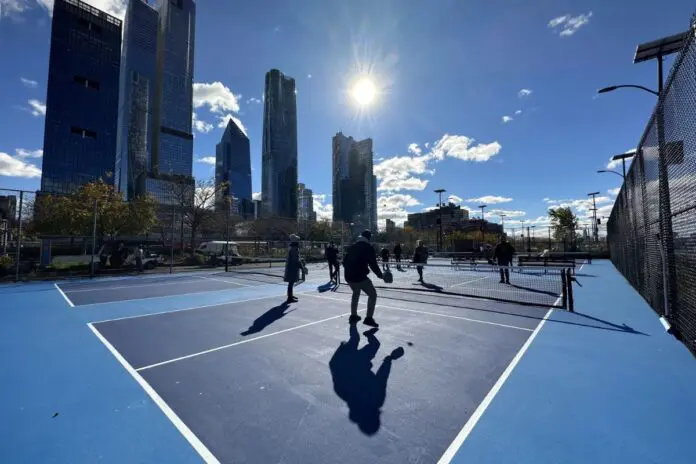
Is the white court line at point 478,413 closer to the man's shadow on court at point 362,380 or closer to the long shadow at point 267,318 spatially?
the man's shadow on court at point 362,380

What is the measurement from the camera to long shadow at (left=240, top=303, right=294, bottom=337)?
6258 mm

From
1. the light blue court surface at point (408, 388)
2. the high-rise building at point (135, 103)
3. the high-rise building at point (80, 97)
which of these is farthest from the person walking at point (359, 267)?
the high-rise building at point (135, 103)

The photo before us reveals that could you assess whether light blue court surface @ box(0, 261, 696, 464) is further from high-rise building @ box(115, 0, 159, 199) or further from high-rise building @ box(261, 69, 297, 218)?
high-rise building @ box(261, 69, 297, 218)

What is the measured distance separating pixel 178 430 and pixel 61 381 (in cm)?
238

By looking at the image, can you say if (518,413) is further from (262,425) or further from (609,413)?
(262,425)

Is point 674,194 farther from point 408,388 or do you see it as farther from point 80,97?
point 80,97

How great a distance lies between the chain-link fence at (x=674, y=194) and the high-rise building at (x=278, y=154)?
16745cm

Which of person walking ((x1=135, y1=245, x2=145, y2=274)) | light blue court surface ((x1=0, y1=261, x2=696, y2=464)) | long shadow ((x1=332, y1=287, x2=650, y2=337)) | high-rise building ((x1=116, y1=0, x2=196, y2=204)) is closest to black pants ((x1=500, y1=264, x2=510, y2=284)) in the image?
long shadow ((x1=332, y1=287, x2=650, y2=337))

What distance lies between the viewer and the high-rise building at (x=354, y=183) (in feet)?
406

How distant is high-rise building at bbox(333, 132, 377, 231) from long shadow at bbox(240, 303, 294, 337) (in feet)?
370

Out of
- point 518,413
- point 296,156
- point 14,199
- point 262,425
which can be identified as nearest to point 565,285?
point 518,413

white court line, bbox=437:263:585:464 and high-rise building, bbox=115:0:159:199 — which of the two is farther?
high-rise building, bbox=115:0:159:199

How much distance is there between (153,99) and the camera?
12550 centimetres

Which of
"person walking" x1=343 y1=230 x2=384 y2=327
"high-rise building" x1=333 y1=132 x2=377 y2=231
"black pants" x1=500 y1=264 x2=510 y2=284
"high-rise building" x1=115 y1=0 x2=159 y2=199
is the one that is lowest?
"black pants" x1=500 y1=264 x2=510 y2=284
